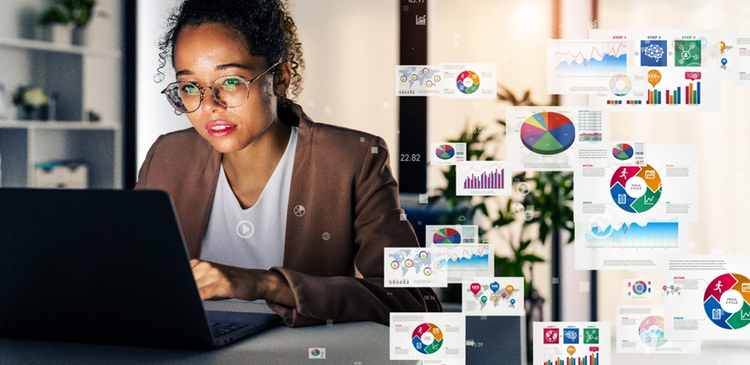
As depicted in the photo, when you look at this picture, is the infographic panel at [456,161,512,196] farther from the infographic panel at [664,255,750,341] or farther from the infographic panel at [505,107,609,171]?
the infographic panel at [664,255,750,341]

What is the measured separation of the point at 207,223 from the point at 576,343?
71 cm

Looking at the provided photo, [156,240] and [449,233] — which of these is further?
[449,233]

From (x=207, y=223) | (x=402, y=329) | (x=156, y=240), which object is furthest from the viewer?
(x=207, y=223)

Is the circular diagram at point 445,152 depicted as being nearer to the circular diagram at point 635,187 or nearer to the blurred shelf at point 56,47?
the circular diagram at point 635,187

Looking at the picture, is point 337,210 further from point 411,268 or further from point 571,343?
point 571,343

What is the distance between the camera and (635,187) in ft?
3.42

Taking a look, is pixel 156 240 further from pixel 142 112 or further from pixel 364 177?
pixel 142 112

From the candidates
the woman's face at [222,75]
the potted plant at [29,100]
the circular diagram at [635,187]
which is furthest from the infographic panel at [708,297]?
the potted plant at [29,100]

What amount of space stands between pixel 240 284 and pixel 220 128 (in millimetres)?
356

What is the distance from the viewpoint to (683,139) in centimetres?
104

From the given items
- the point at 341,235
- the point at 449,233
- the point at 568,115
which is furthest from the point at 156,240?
the point at 568,115

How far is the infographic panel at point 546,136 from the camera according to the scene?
3.43 ft

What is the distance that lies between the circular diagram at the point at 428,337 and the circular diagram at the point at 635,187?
40cm

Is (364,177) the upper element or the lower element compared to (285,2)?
lower
